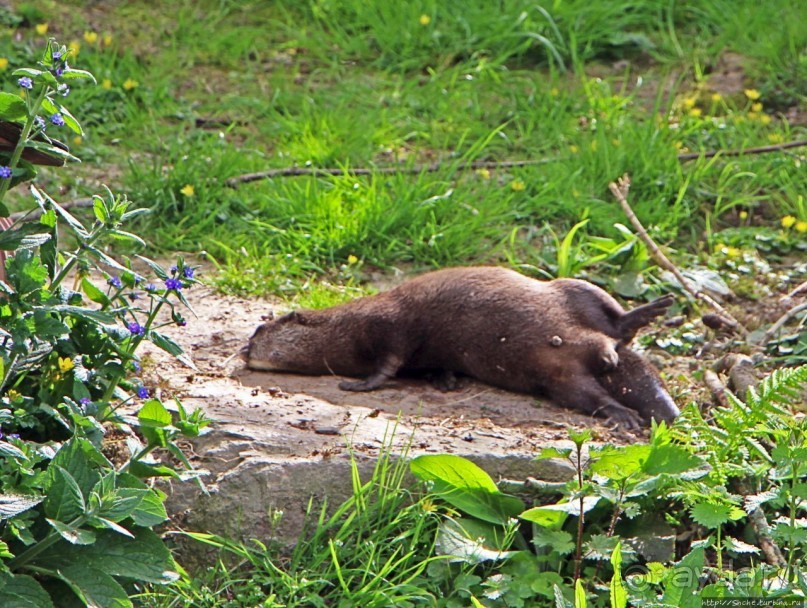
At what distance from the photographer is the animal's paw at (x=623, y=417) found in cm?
426

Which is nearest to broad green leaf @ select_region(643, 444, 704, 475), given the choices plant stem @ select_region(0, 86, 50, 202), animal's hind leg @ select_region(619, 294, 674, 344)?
animal's hind leg @ select_region(619, 294, 674, 344)

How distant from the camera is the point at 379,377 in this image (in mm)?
4836

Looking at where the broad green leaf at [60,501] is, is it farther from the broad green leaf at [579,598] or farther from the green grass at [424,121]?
the green grass at [424,121]

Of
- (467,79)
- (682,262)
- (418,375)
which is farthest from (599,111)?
(418,375)

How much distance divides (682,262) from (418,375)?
170 cm

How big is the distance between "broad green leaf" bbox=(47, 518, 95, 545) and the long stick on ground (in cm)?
324

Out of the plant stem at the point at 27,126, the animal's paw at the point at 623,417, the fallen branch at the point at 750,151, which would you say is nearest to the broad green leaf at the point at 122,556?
the plant stem at the point at 27,126

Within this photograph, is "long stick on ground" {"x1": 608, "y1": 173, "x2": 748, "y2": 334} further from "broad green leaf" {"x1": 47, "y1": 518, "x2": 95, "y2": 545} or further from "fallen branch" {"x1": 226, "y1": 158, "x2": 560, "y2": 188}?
"broad green leaf" {"x1": 47, "y1": 518, "x2": 95, "y2": 545}

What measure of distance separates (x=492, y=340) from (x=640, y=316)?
1.93ft

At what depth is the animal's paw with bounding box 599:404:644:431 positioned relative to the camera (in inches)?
168

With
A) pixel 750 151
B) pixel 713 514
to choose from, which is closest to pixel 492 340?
pixel 713 514

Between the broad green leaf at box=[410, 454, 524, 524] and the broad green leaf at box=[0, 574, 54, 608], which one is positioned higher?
the broad green leaf at box=[0, 574, 54, 608]

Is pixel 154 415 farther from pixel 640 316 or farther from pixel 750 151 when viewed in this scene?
pixel 750 151

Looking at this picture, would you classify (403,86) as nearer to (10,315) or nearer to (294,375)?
(294,375)
